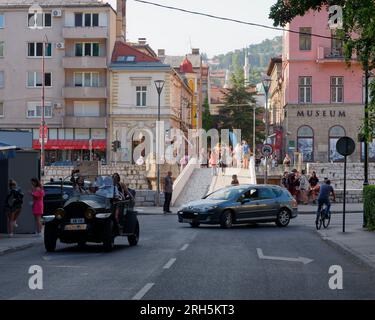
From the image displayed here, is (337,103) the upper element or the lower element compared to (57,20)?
lower

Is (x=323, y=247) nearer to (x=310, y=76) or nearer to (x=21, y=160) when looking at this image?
(x=21, y=160)

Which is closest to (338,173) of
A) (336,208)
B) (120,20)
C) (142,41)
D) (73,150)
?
(336,208)

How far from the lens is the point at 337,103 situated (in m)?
73.6

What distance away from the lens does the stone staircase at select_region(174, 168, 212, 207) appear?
52.0 metres

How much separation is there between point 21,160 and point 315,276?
46.1 ft

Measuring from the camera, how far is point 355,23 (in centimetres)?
2008

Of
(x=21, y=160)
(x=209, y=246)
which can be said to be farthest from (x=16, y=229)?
(x=209, y=246)

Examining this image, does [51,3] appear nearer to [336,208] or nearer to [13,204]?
[336,208]

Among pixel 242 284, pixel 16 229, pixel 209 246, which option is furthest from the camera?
pixel 16 229

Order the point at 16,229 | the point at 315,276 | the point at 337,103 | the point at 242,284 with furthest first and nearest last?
the point at 337,103, the point at 16,229, the point at 315,276, the point at 242,284

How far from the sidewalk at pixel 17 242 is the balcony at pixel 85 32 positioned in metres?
51.6

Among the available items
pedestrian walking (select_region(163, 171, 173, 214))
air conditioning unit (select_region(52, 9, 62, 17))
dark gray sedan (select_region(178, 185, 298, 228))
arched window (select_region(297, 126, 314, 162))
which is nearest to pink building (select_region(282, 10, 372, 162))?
arched window (select_region(297, 126, 314, 162))

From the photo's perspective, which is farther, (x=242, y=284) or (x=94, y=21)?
(x=94, y=21)

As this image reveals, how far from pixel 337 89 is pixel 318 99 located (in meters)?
1.84
